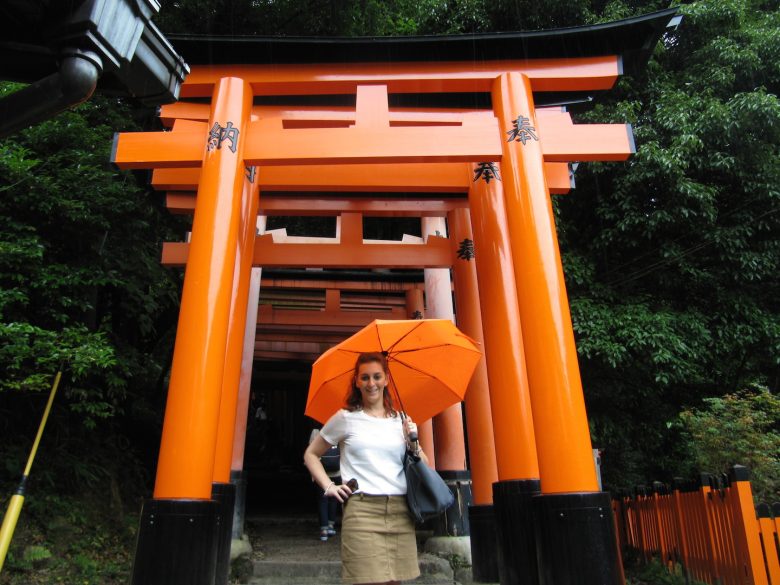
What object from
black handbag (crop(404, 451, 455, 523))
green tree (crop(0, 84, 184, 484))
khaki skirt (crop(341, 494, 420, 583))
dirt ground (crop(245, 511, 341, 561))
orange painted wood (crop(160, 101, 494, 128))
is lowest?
dirt ground (crop(245, 511, 341, 561))

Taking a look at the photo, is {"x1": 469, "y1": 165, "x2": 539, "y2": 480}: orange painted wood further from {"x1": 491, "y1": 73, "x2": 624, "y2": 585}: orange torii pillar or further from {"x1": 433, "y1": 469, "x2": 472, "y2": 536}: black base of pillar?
{"x1": 433, "y1": 469, "x2": 472, "y2": 536}: black base of pillar

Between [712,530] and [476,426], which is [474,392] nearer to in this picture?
[476,426]

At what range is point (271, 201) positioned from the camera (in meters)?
6.73

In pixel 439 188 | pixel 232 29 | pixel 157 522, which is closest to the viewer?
pixel 157 522

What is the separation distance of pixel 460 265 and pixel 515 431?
8.01 feet

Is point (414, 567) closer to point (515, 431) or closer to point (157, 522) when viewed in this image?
point (157, 522)

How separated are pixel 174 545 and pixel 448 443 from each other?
4442mm

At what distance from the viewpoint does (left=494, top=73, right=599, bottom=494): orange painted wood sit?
3863 mm

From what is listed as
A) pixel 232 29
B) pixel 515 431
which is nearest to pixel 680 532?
pixel 515 431

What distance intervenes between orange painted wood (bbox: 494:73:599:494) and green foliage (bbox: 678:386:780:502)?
3528 mm

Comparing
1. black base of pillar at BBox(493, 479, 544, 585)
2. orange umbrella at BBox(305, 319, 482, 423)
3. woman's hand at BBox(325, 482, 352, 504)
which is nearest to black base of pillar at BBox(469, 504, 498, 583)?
black base of pillar at BBox(493, 479, 544, 585)

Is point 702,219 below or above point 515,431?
above

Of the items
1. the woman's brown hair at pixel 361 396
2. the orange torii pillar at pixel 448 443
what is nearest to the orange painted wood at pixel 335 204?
the orange torii pillar at pixel 448 443

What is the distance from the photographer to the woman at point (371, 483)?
2477 millimetres
